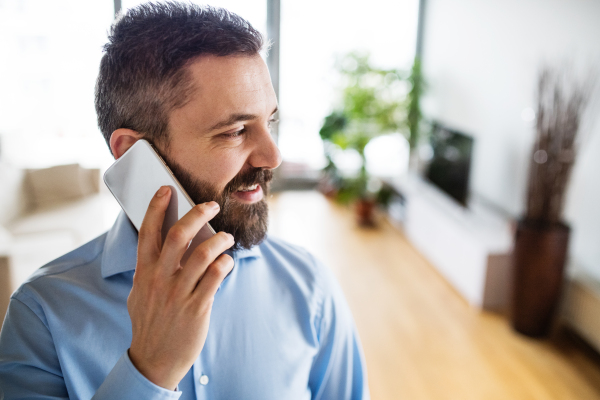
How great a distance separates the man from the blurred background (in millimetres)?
139

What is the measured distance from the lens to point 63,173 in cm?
157

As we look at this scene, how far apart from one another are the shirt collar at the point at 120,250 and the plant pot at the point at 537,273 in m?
2.31

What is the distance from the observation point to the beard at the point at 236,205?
0.86 meters

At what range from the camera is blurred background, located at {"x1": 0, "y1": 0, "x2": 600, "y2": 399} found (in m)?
2.23

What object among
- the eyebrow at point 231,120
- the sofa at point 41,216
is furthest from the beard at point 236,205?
the sofa at point 41,216

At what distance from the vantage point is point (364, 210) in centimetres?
446

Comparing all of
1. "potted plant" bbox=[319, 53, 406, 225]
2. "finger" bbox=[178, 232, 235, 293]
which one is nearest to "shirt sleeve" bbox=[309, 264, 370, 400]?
"finger" bbox=[178, 232, 235, 293]

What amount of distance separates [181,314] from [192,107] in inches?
14.4

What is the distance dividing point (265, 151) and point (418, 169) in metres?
4.06

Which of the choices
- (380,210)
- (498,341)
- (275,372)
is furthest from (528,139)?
(275,372)

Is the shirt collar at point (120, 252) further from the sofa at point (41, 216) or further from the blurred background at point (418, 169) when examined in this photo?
the sofa at point (41, 216)

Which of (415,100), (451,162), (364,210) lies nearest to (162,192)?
(451,162)

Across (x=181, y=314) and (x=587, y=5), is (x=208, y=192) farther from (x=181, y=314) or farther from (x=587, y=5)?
(x=587, y=5)

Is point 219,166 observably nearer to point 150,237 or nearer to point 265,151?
point 265,151
